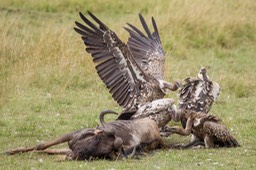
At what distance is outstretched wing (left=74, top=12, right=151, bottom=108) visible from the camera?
29.6ft

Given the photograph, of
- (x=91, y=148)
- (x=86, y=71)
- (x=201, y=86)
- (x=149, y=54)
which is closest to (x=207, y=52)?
(x=86, y=71)

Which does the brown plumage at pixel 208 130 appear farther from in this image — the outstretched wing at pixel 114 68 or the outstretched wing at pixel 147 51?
the outstretched wing at pixel 147 51

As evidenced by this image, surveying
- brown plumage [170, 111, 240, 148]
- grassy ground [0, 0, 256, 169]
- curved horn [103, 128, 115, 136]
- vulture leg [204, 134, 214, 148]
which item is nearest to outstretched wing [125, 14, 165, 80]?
grassy ground [0, 0, 256, 169]

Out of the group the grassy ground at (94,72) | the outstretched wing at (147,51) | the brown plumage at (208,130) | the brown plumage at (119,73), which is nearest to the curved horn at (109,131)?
the grassy ground at (94,72)

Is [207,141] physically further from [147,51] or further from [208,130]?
[147,51]

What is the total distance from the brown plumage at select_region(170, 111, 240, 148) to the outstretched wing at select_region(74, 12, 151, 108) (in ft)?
2.96

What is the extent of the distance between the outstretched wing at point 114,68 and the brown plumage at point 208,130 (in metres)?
0.90

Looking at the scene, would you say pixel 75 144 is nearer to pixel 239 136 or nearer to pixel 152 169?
pixel 152 169

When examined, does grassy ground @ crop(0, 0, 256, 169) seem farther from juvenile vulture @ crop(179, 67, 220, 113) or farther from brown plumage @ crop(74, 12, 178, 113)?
brown plumage @ crop(74, 12, 178, 113)

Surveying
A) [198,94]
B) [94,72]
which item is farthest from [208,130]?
[94,72]

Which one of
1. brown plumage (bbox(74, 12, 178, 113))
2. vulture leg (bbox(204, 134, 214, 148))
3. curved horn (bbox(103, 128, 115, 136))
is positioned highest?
brown plumage (bbox(74, 12, 178, 113))

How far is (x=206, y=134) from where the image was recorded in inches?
329

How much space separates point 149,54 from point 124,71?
1.58 m

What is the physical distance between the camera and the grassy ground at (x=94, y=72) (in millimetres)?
7934
